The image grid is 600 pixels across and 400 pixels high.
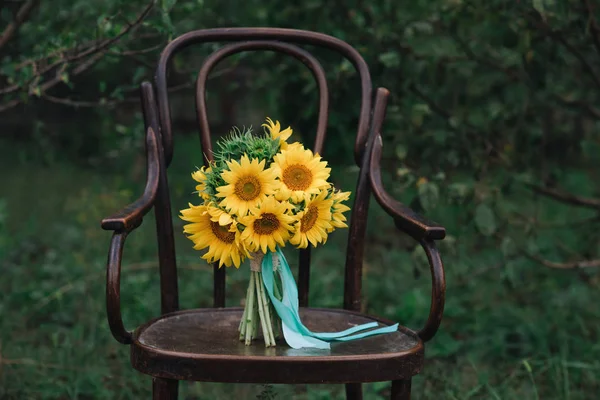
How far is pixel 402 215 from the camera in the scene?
1.67m

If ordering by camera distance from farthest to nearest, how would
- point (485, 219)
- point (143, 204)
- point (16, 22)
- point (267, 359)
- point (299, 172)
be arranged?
point (485, 219) → point (16, 22) → point (143, 204) → point (299, 172) → point (267, 359)

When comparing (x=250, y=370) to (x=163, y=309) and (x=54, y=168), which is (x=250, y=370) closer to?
(x=163, y=309)

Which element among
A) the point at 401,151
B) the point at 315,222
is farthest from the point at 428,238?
the point at 401,151

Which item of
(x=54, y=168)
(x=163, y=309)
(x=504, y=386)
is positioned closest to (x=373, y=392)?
(x=504, y=386)

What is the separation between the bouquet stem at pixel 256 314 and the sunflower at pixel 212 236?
62mm

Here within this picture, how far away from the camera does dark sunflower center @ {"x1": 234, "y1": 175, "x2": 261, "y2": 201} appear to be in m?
1.50

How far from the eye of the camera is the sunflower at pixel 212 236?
1545mm

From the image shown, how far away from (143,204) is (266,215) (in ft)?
0.92

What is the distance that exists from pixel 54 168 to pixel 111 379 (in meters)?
3.70

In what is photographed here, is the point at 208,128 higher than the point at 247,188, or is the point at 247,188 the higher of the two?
the point at 208,128

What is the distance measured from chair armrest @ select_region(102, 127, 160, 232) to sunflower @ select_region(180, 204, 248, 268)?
10 cm

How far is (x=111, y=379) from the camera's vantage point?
2523 millimetres

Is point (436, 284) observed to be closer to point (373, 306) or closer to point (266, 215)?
point (266, 215)

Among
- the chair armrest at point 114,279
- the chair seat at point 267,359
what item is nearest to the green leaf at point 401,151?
the chair seat at point 267,359
